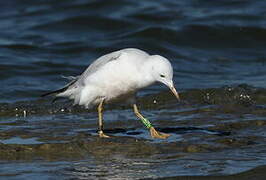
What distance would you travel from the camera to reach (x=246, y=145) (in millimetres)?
7016

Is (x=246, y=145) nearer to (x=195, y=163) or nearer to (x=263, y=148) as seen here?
(x=263, y=148)

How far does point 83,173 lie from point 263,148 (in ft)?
5.73

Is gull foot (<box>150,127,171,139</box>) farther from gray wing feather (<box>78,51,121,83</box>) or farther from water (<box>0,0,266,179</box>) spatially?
gray wing feather (<box>78,51,121,83</box>)

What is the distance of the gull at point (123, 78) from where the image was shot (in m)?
7.24

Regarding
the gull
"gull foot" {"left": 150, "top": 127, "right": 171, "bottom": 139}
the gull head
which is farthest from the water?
the gull head

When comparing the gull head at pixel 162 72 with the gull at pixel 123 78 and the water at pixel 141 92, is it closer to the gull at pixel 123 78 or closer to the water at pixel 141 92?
the gull at pixel 123 78

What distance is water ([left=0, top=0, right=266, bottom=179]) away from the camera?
6523mm

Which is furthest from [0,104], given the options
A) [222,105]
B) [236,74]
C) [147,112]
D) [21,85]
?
[236,74]

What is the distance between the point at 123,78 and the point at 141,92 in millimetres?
3159

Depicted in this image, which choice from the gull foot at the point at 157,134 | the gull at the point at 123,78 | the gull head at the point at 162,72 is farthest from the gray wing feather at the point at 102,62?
the gull foot at the point at 157,134

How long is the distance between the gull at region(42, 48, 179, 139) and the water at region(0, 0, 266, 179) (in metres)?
0.36

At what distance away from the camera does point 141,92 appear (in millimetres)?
10586

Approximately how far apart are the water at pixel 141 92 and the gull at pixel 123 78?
36 cm

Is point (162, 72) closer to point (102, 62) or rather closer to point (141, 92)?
point (102, 62)
